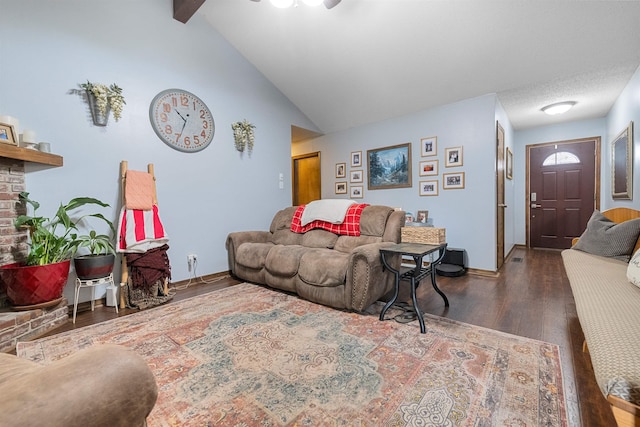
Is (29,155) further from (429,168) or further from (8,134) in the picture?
(429,168)

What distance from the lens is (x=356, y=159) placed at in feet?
15.6

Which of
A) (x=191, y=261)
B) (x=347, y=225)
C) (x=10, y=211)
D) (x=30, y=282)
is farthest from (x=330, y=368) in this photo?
(x=10, y=211)

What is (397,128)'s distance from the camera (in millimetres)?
4242

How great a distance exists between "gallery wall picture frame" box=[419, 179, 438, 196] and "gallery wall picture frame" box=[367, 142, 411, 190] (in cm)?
21

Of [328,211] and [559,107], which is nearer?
[328,211]

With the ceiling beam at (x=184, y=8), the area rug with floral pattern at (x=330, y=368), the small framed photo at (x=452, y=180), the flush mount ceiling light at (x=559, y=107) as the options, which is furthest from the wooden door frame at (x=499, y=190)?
the ceiling beam at (x=184, y=8)

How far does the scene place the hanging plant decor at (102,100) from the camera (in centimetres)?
246

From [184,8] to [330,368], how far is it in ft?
12.5

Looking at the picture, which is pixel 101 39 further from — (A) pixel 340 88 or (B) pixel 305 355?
(B) pixel 305 355

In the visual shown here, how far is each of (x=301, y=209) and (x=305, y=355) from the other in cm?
211

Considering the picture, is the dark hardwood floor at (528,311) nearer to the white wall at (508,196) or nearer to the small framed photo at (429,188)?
the white wall at (508,196)

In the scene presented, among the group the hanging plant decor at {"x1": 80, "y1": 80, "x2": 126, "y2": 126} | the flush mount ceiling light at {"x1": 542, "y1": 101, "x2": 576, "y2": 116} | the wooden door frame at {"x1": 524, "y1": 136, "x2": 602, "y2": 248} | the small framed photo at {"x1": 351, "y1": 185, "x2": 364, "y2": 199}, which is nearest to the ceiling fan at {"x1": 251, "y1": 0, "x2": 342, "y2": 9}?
the hanging plant decor at {"x1": 80, "y1": 80, "x2": 126, "y2": 126}

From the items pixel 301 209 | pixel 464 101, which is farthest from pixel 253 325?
pixel 464 101

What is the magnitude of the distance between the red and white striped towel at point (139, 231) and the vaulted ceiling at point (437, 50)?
2621 millimetres
